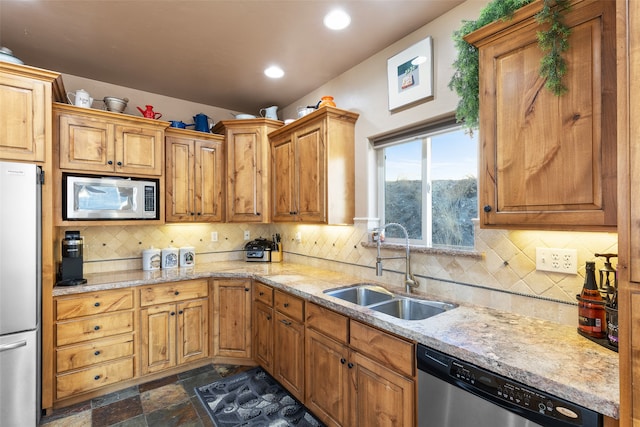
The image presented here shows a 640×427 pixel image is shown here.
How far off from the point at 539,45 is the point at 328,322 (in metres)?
1.77

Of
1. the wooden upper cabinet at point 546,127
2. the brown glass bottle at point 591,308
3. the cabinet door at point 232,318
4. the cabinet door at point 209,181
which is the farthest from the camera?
the cabinet door at point 209,181

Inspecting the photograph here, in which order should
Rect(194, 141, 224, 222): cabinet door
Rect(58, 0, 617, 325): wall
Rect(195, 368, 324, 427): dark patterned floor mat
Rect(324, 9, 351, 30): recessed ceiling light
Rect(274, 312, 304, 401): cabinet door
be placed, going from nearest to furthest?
Rect(58, 0, 617, 325): wall → Rect(324, 9, 351, 30): recessed ceiling light → Rect(195, 368, 324, 427): dark patterned floor mat → Rect(274, 312, 304, 401): cabinet door → Rect(194, 141, 224, 222): cabinet door

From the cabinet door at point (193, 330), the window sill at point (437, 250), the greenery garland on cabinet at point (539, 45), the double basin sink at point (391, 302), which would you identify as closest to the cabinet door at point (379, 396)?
the double basin sink at point (391, 302)

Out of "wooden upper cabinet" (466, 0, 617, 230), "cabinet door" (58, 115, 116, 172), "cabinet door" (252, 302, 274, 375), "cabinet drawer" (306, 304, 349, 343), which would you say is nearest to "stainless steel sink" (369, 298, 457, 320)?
"cabinet drawer" (306, 304, 349, 343)

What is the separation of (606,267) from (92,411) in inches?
129

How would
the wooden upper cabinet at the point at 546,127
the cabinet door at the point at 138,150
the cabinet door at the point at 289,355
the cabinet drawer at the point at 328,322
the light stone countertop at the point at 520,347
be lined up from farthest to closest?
the cabinet door at the point at 138,150
the cabinet door at the point at 289,355
the cabinet drawer at the point at 328,322
the wooden upper cabinet at the point at 546,127
the light stone countertop at the point at 520,347

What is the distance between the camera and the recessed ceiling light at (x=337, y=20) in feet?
6.54

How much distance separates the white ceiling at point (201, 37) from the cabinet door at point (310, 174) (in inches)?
24.6

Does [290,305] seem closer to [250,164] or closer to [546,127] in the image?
[250,164]

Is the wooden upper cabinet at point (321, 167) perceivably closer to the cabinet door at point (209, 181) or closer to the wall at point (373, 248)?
the wall at point (373, 248)

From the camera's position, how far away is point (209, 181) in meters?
3.28

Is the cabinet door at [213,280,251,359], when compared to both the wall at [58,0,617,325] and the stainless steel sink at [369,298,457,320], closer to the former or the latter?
the wall at [58,0,617,325]

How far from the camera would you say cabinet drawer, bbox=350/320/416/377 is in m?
1.45

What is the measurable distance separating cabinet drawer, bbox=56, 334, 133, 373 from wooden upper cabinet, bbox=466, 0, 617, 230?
281 cm
